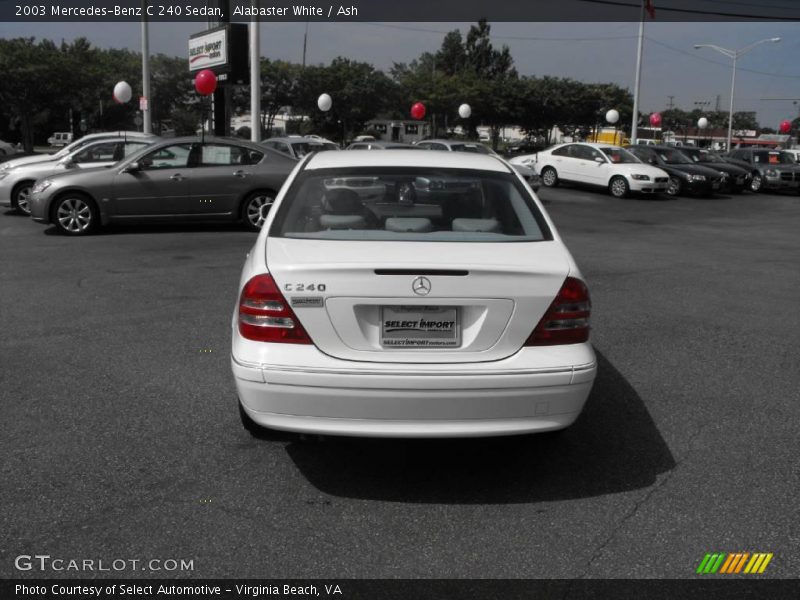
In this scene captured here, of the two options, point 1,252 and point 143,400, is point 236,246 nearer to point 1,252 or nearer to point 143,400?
point 1,252

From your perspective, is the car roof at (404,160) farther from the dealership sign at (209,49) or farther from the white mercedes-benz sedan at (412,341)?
the dealership sign at (209,49)

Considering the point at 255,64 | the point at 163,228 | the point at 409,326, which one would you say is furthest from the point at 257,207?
the point at 409,326

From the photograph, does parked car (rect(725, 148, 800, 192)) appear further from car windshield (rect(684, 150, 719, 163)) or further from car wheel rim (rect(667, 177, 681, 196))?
car wheel rim (rect(667, 177, 681, 196))

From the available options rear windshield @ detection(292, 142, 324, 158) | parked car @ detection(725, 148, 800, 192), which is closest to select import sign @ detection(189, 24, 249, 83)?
rear windshield @ detection(292, 142, 324, 158)

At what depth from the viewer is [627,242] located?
14000 millimetres

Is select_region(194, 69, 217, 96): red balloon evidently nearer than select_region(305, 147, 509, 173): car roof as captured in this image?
No

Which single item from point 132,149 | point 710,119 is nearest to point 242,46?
point 132,149

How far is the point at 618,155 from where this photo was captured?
2492 centimetres

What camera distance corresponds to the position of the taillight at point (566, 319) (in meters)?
A: 3.79

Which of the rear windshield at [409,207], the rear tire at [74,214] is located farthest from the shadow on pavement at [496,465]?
the rear tire at [74,214]

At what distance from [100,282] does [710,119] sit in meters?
145

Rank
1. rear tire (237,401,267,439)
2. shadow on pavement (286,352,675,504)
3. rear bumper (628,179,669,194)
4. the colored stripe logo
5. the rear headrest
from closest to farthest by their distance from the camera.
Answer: the colored stripe logo, shadow on pavement (286,352,675,504), rear tire (237,401,267,439), the rear headrest, rear bumper (628,179,669,194)

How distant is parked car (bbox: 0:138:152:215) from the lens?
1481 centimetres
